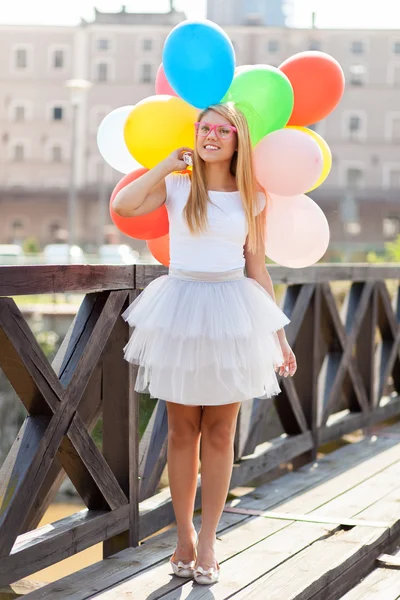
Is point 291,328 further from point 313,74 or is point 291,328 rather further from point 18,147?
point 18,147

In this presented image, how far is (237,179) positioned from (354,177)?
2382 inches

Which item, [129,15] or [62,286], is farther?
[129,15]

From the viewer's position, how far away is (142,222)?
11.1 feet

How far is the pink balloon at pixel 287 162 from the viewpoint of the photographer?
3.40 m

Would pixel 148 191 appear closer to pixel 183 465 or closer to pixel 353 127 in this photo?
pixel 183 465

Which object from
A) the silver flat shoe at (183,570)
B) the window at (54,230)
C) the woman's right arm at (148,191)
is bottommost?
the window at (54,230)

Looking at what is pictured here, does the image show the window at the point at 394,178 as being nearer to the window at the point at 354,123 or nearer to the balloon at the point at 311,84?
the window at the point at 354,123

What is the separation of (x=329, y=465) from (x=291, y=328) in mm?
792

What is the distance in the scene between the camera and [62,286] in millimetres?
3268

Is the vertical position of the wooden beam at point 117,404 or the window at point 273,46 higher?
the window at point 273,46

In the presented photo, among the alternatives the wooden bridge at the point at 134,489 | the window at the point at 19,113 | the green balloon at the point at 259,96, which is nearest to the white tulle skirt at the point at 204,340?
the wooden bridge at the point at 134,489

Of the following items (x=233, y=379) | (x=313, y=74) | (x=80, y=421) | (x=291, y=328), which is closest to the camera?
(x=233, y=379)

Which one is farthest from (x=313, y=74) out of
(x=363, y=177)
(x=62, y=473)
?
(x=363, y=177)

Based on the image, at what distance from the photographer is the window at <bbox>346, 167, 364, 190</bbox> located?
6238cm
